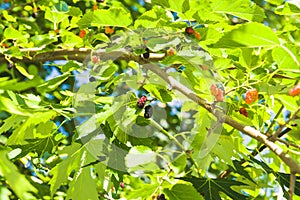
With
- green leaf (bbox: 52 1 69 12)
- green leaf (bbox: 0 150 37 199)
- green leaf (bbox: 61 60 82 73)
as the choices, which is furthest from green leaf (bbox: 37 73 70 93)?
green leaf (bbox: 0 150 37 199)

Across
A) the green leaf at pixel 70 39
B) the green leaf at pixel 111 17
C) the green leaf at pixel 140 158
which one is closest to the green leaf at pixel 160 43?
the green leaf at pixel 111 17

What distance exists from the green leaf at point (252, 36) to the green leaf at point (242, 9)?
214 millimetres

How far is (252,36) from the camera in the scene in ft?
1.96

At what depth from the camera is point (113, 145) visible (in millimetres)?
895

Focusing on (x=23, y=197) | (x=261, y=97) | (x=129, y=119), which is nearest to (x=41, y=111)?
(x=129, y=119)

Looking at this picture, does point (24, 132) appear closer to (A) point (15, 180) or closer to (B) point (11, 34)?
(B) point (11, 34)

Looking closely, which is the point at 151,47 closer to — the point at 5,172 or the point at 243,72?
the point at 243,72

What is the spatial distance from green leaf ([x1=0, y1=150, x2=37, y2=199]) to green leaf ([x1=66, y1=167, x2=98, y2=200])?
40 centimetres

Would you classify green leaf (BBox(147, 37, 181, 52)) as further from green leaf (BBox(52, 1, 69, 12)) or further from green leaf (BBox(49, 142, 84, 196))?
green leaf (BBox(52, 1, 69, 12))

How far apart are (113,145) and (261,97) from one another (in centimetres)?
33

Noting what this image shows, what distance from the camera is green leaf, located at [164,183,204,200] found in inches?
32.3

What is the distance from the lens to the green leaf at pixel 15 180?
0.47m

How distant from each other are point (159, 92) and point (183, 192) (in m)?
0.17

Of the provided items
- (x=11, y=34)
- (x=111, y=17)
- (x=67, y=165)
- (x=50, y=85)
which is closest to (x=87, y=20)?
(x=111, y=17)
